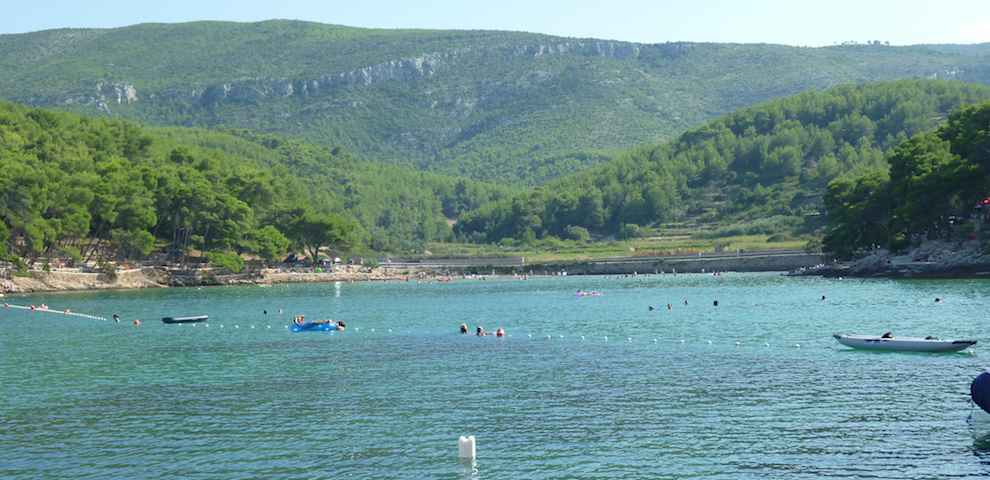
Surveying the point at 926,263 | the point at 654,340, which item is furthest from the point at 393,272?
the point at 654,340

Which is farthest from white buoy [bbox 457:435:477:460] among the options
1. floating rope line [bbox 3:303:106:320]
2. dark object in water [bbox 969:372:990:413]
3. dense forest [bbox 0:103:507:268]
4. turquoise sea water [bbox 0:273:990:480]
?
dense forest [bbox 0:103:507:268]

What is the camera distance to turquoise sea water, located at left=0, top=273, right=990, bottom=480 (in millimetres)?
29812

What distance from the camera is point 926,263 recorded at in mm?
110500

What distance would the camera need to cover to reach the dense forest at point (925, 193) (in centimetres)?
10838

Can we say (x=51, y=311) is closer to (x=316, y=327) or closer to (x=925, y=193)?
(x=316, y=327)

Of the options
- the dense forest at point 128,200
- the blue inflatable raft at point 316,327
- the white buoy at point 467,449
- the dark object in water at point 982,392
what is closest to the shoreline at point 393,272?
the dense forest at point 128,200

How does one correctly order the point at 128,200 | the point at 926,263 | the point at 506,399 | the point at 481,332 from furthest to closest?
1. the point at 128,200
2. the point at 926,263
3. the point at 481,332
4. the point at 506,399

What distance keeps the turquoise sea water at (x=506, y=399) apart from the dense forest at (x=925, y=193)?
3398 cm

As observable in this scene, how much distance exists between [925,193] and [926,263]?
6.98 m

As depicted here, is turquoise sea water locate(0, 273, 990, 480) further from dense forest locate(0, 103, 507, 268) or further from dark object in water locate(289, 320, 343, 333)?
dense forest locate(0, 103, 507, 268)

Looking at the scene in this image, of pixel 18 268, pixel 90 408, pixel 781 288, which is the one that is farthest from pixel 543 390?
pixel 18 268

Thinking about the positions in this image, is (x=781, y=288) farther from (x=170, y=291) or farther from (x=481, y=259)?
(x=481, y=259)

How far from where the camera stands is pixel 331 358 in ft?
180

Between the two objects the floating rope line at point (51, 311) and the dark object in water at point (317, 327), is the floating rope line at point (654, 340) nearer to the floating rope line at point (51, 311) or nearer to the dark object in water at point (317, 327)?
the dark object in water at point (317, 327)
